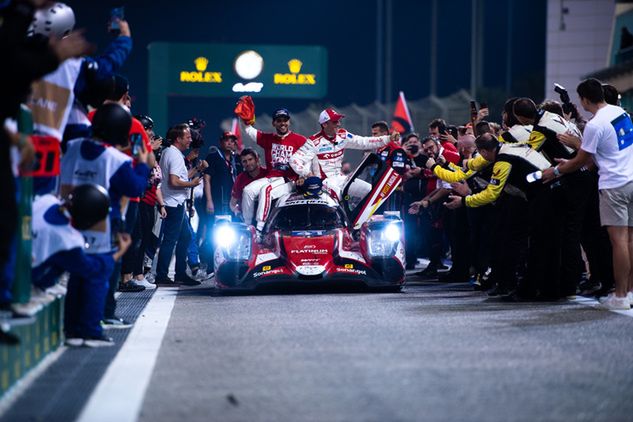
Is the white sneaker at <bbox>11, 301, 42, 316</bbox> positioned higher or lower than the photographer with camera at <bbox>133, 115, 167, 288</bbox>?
lower

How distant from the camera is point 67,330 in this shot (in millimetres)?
8570

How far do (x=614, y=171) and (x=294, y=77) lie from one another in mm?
18685

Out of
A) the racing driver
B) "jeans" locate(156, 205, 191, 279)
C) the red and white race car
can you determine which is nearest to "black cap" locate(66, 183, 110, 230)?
the red and white race car

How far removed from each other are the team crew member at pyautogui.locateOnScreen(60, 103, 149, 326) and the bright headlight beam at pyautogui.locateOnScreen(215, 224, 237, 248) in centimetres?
410

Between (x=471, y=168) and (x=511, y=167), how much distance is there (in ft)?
4.22

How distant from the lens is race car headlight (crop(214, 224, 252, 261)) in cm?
1280

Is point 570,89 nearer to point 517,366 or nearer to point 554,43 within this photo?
point 554,43

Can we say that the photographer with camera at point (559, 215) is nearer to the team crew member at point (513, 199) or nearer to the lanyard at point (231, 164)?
the team crew member at point (513, 199)

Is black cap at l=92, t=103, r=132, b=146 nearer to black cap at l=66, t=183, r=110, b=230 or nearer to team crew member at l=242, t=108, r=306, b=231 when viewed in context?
black cap at l=66, t=183, r=110, b=230

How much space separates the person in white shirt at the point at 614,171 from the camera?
10789mm

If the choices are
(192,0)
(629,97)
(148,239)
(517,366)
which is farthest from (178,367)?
(192,0)

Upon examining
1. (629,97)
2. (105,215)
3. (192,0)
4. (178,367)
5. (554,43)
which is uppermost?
(192,0)

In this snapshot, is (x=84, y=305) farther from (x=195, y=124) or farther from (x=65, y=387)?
(x=195, y=124)

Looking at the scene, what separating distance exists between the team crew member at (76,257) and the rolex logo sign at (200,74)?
20998 mm
